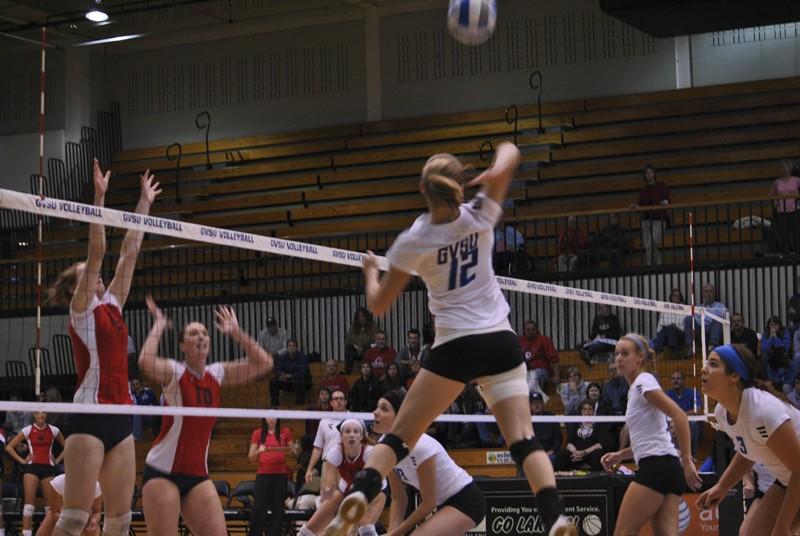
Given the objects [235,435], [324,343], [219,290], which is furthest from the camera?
[219,290]

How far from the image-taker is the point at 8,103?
89.8 feet

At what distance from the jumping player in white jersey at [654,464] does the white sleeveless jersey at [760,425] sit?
140 centimetres

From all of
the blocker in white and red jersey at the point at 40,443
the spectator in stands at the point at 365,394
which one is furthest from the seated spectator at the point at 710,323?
the blocker in white and red jersey at the point at 40,443

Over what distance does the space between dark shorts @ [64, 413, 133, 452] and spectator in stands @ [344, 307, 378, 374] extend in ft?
36.5

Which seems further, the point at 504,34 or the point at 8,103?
the point at 8,103

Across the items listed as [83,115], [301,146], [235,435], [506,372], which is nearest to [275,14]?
[301,146]

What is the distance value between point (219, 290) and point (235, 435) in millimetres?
3482

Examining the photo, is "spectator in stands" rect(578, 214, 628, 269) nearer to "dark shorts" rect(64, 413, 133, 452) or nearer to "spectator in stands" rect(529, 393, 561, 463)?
"spectator in stands" rect(529, 393, 561, 463)

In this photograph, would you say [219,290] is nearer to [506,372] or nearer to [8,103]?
[8,103]

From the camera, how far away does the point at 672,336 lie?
56.4ft

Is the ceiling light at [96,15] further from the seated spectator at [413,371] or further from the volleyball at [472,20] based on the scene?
the volleyball at [472,20]

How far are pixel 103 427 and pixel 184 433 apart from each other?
1.46ft

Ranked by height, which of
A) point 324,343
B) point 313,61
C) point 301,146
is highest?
point 313,61

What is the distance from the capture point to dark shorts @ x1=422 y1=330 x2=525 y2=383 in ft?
17.8
